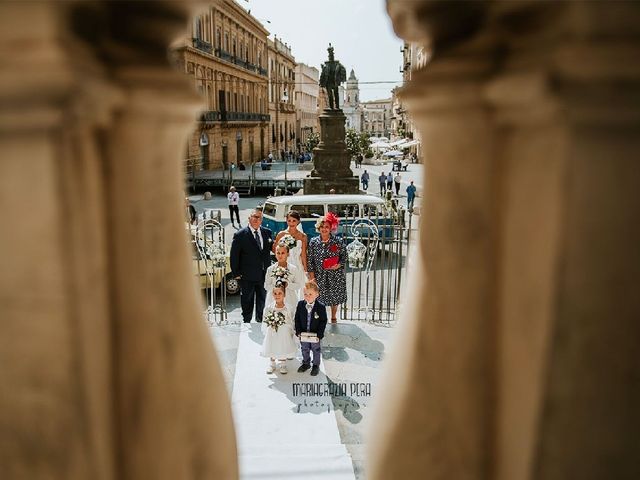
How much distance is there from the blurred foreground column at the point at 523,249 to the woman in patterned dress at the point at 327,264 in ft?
16.8

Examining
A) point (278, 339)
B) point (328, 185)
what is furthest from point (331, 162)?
point (278, 339)

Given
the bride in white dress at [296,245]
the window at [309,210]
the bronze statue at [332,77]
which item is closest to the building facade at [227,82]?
the bronze statue at [332,77]

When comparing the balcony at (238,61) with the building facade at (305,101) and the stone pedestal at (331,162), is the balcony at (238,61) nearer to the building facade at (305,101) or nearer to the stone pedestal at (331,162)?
the building facade at (305,101)

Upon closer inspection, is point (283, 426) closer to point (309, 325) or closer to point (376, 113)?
point (309, 325)

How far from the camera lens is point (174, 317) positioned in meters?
0.91

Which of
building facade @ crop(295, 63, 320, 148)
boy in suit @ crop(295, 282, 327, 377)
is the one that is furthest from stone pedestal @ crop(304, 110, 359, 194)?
building facade @ crop(295, 63, 320, 148)

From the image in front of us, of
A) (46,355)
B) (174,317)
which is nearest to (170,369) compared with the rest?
(174,317)

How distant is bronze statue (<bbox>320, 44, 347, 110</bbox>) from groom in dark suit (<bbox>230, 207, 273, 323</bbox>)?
14.5 metres

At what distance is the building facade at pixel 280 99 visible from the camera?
55312 millimetres

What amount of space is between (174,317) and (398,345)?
42 cm

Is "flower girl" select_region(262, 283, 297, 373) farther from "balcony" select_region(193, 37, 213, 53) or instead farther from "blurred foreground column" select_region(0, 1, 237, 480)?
"balcony" select_region(193, 37, 213, 53)

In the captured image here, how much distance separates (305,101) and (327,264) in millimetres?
76854

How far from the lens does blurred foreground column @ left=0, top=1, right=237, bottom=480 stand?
0.68 metres

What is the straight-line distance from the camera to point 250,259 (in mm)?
6316
